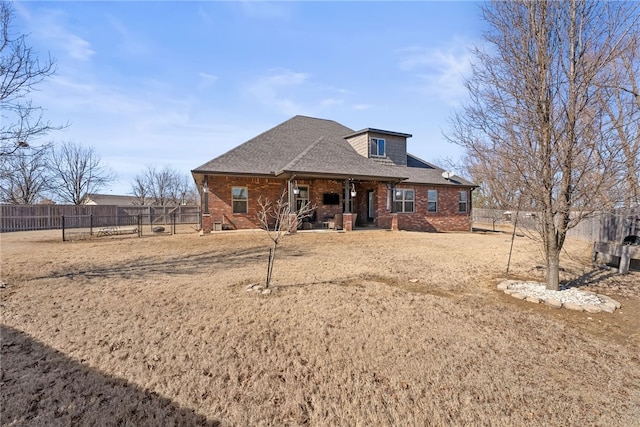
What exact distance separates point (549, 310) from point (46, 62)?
33.0 ft

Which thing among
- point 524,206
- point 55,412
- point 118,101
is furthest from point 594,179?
point 118,101

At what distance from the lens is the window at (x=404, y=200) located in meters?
17.3

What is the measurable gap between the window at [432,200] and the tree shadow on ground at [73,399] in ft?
57.6

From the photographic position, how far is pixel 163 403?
7.89ft

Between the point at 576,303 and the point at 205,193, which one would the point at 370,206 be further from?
the point at 576,303

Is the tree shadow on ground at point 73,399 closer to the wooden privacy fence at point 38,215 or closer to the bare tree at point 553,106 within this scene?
the bare tree at point 553,106

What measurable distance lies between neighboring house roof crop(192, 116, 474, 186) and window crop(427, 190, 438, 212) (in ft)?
2.25

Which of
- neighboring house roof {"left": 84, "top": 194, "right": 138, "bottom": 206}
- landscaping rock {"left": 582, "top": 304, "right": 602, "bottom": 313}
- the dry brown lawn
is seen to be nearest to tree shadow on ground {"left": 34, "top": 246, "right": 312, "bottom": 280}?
the dry brown lawn

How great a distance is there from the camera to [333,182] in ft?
54.6

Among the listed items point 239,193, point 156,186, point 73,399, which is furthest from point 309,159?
point 156,186

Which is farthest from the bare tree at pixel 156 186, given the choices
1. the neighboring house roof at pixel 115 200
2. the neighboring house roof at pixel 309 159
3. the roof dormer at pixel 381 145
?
the roof dormer at pixel 381 145

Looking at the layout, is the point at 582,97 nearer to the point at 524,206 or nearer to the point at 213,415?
the point at 524,206

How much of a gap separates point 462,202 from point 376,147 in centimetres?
659

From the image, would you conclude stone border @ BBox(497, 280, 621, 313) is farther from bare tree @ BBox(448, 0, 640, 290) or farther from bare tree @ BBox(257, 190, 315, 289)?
bare tree @ BBox(257, 190, 315, 289)
